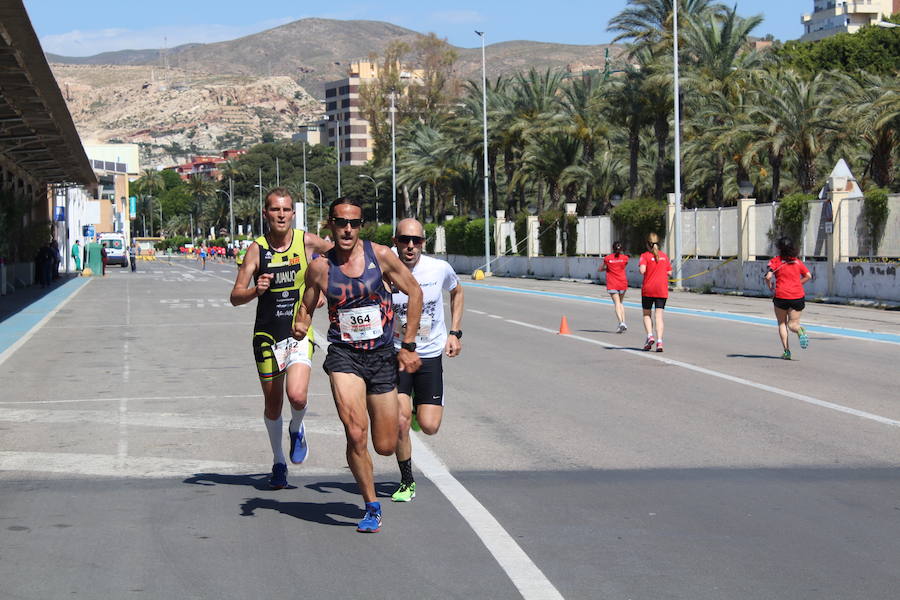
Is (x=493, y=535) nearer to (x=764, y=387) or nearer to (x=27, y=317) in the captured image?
(x=764, y=387)

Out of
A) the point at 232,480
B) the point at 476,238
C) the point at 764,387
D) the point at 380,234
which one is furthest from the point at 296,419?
the point at 380,234

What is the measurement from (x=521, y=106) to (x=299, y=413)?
56.7 meters

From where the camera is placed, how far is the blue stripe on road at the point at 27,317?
2258cm

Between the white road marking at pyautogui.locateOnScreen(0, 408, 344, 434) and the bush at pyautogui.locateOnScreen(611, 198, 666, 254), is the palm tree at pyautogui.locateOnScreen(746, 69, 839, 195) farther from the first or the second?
the white road marking at pyautogui.locateOnScreen(0, 408, 344, 434)

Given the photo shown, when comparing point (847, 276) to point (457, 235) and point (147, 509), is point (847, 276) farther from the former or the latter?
point (457, 235)

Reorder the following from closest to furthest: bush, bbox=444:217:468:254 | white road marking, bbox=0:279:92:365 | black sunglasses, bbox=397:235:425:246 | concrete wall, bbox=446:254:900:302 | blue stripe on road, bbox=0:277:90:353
Result: black sunglasses, bbox=397:235:425:246 → white road marking, bbox=0:279:92:365 → blue stripe on road, bbox=0:277:90:353 → concrete wall, bbox=446:254:900:302 → bush, bbox=444:217:468:254

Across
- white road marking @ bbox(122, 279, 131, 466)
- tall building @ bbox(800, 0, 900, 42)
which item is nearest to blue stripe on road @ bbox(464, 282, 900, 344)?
white road marking @ bbox(122, 279, 131, 466)

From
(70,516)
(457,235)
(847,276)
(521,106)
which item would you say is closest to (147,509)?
(70,516)

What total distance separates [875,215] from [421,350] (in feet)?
78.7

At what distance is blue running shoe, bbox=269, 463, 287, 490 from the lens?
314 inches

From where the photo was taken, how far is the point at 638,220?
45.2 metres

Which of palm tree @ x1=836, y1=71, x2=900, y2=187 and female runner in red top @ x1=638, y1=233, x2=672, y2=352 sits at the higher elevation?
palm tree @ x1=836, y1=71, x2=900, y2=187

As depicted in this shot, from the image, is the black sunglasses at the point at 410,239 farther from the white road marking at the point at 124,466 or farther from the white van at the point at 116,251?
the white van at the point at 116,251

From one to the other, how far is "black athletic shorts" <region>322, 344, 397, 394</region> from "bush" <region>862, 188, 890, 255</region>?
24.5m
